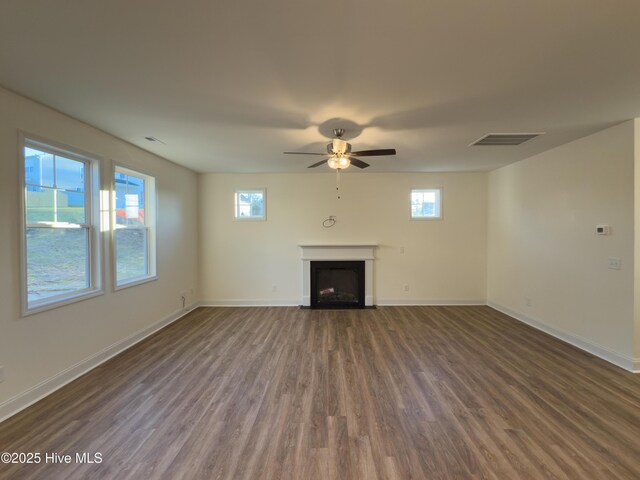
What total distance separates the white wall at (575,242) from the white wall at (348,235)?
70 cm

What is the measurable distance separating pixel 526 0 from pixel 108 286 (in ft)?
14.2

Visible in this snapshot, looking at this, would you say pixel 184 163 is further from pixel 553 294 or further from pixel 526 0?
pixel 553 294

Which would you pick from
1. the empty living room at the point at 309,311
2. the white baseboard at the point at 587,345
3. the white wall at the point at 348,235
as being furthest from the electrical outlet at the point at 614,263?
the white wall at the point at 348,235

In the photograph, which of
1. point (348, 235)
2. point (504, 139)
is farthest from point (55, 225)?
point (504, 139)

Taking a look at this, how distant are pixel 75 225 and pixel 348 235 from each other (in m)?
4.02

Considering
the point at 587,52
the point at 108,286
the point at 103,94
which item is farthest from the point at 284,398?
the point at 587,52

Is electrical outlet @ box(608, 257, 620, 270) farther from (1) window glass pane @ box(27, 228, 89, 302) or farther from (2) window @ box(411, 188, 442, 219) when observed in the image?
(1) window glass pane @ box(27, 228, 89, 302)

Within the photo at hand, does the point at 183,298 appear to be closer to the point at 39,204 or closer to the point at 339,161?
the point at 39,204

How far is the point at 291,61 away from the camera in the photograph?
5.81 feet

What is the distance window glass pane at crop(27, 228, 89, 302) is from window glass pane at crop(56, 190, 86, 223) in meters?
0.11

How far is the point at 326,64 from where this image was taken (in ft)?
5.92

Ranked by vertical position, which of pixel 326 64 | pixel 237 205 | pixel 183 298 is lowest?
pixel 183 298

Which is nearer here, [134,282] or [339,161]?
[339,161]

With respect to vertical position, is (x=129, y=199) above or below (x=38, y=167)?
below
